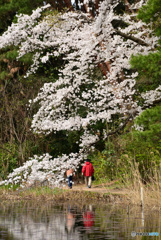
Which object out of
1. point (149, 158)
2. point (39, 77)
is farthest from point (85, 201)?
point (39, 77)

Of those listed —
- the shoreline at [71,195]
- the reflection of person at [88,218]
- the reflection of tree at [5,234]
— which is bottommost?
the shoreline at [71,195]

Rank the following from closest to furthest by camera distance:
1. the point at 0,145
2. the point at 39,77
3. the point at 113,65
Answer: the point at 113,65
the point at 0,145
the point at 39,77

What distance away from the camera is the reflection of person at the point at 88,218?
954 cm

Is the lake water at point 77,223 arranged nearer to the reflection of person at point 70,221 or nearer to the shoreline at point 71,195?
the reflection of person at point 70,221

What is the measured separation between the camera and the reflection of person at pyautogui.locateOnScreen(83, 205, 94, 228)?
9541 mm

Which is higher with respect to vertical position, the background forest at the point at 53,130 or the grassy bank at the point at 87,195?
the background forest at the point at 53,130

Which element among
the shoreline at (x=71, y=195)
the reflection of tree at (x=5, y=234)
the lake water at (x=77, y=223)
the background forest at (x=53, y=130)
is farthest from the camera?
the background forest at (x=53, y=130)

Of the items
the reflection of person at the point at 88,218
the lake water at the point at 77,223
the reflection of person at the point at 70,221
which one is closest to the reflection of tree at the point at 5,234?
the lake water at the point at 77,223

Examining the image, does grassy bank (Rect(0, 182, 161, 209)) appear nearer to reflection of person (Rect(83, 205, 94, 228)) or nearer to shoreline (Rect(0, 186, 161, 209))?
shoreline (Rect(0, 186, 161, 209))

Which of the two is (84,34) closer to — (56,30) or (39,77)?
(56,30)

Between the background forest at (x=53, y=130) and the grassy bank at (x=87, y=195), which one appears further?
the background forest at (x=53, y=130)

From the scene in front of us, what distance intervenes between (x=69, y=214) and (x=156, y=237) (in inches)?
173

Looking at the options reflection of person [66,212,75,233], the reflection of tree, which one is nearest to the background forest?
reflection of person [66,212,75,233]

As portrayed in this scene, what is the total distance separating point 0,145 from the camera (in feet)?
73.0
